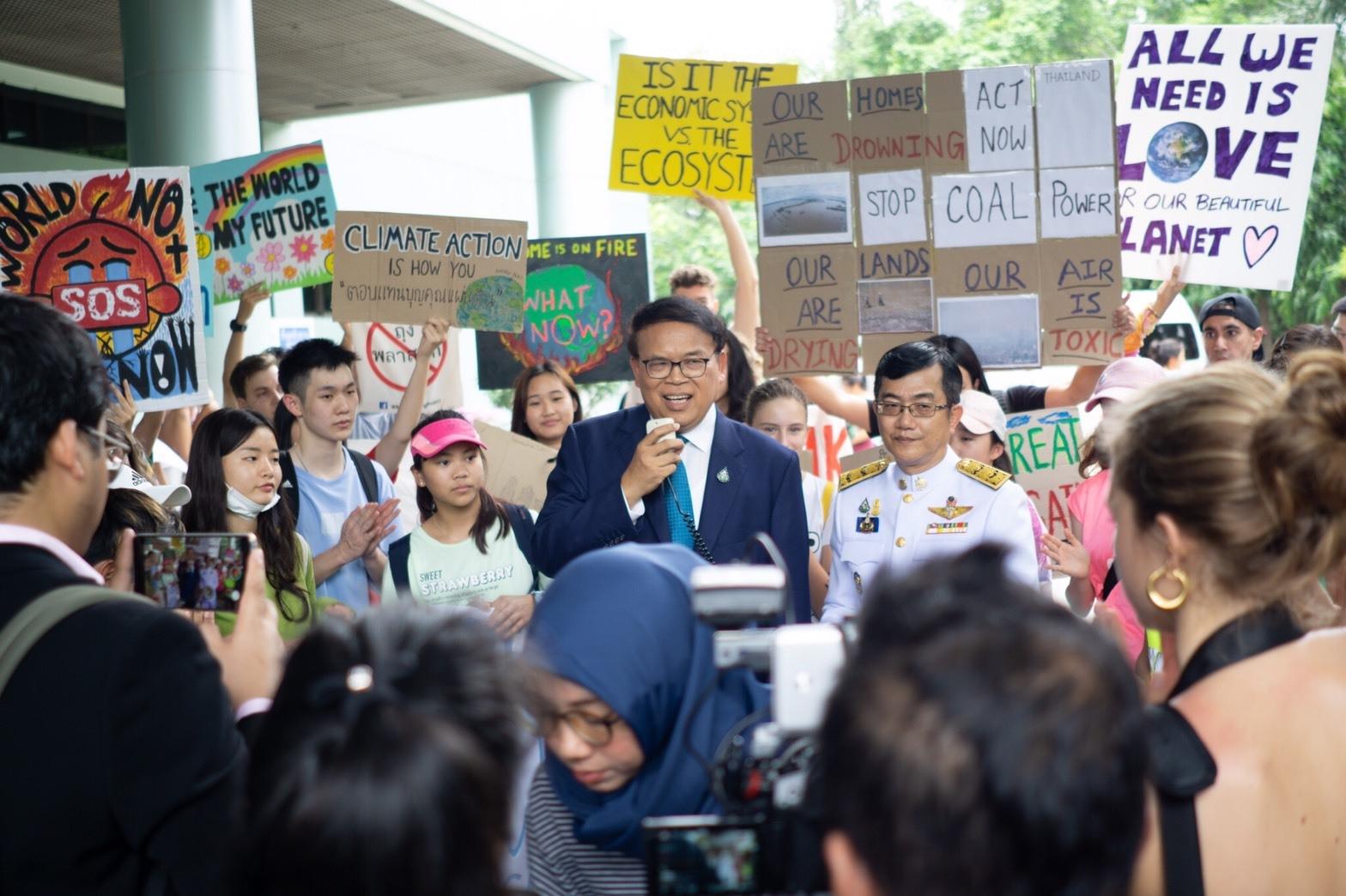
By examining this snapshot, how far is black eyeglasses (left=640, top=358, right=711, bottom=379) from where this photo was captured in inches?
153

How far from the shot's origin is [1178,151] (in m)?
6.02

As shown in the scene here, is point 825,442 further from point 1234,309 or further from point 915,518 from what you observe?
point 915,518

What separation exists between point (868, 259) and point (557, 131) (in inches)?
396

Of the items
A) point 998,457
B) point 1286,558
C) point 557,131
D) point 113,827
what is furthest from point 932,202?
point 557,131

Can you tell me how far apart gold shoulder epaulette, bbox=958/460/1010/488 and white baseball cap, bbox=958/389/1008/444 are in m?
0.69

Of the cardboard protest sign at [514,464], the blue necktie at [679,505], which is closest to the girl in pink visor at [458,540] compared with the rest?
the blue necktie at [679,505]

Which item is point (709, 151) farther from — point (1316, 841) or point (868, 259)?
point (1316, 841)

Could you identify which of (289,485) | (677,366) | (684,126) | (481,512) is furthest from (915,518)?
(684,126)

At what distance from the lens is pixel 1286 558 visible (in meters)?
1.80

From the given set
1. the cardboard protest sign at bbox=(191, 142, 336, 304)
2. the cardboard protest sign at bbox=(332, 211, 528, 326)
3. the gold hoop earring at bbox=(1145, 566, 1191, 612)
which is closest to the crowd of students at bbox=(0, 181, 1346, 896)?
the gold hoop earring at bbox=(1145, 566, 1191, 612)

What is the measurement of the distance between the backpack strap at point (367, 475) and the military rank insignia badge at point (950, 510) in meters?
2.07

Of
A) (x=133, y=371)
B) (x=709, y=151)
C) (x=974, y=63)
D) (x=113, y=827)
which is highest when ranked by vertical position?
(x=974, y=63)

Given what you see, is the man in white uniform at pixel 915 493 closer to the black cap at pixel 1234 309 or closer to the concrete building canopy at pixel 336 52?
the black cap at pixel 1234 309

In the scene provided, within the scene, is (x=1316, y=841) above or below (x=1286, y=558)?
below
